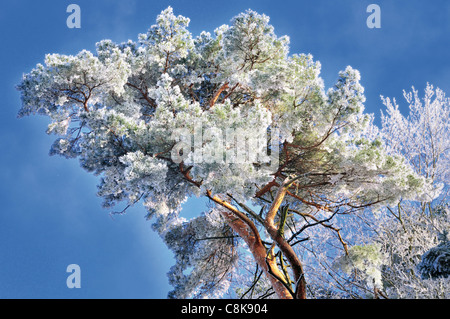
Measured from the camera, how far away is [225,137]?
4.72 metres

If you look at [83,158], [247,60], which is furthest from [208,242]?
[247,60]

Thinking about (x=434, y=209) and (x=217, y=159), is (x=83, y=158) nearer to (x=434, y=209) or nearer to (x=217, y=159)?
(x=217, y=159)

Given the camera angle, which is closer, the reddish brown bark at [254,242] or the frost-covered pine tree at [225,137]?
the frost-covered pine tree at [225,137]

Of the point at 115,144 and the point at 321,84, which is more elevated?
the point at 321,84

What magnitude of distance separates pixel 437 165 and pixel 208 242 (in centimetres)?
619

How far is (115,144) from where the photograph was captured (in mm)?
5590

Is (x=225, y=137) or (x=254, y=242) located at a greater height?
(x=225, y=137)

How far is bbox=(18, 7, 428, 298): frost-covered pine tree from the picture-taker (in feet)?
15.8

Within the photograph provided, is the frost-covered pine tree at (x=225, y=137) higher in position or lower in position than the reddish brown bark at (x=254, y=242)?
higher

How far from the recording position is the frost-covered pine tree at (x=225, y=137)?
15.8 ft

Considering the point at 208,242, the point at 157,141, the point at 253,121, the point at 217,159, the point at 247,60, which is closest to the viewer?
the point at 217,159

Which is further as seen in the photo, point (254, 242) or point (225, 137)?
point (254, 242)

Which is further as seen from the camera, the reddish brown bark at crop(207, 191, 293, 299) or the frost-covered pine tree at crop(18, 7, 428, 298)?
the reddish brown bark at crop(207, 191, 293, 299)

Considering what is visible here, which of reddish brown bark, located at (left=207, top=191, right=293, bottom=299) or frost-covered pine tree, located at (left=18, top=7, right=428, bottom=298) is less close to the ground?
frost-covered pine tree, located at (left=18, top=7, right=428, bottom=298)
